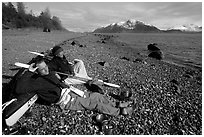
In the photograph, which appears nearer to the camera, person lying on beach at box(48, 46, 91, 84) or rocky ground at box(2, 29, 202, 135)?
rocky ground at box(2, 29, 202, 135)

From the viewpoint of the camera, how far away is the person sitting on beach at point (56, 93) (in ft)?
23.9

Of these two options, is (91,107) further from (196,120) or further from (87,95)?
(196,120)

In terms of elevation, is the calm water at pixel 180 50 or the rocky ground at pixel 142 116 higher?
the calm water at pixel 180 50

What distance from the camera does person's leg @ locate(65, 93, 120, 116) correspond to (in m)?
7.82

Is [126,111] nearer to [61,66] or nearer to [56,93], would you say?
[56,93]

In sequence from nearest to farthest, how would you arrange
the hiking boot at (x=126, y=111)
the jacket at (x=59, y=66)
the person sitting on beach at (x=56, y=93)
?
the person sitting on beach at (x=56, y=93), the hiking boot at (x=126, y=111), the jacket at (x=59, y=66)

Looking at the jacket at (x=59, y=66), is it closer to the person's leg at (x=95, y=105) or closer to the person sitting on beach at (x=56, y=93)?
the person sitting on beach at (x=56, y=93)

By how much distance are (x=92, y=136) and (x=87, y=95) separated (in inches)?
76.1

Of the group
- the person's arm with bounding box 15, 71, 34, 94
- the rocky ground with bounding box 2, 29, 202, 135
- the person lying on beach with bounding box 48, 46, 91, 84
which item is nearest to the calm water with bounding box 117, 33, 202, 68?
the rocky ground with bounding box 2, 29, 202, 135

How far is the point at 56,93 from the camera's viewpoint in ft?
24.4

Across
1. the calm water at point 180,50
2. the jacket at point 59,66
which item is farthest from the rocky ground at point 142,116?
the calm water at point 180,50

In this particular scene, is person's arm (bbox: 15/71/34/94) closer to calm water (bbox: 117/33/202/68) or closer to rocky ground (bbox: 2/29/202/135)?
rocky ground (bbox: 2/29/202/135)

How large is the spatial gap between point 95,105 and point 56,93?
1719 millimetres

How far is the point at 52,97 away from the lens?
751 centimetres
